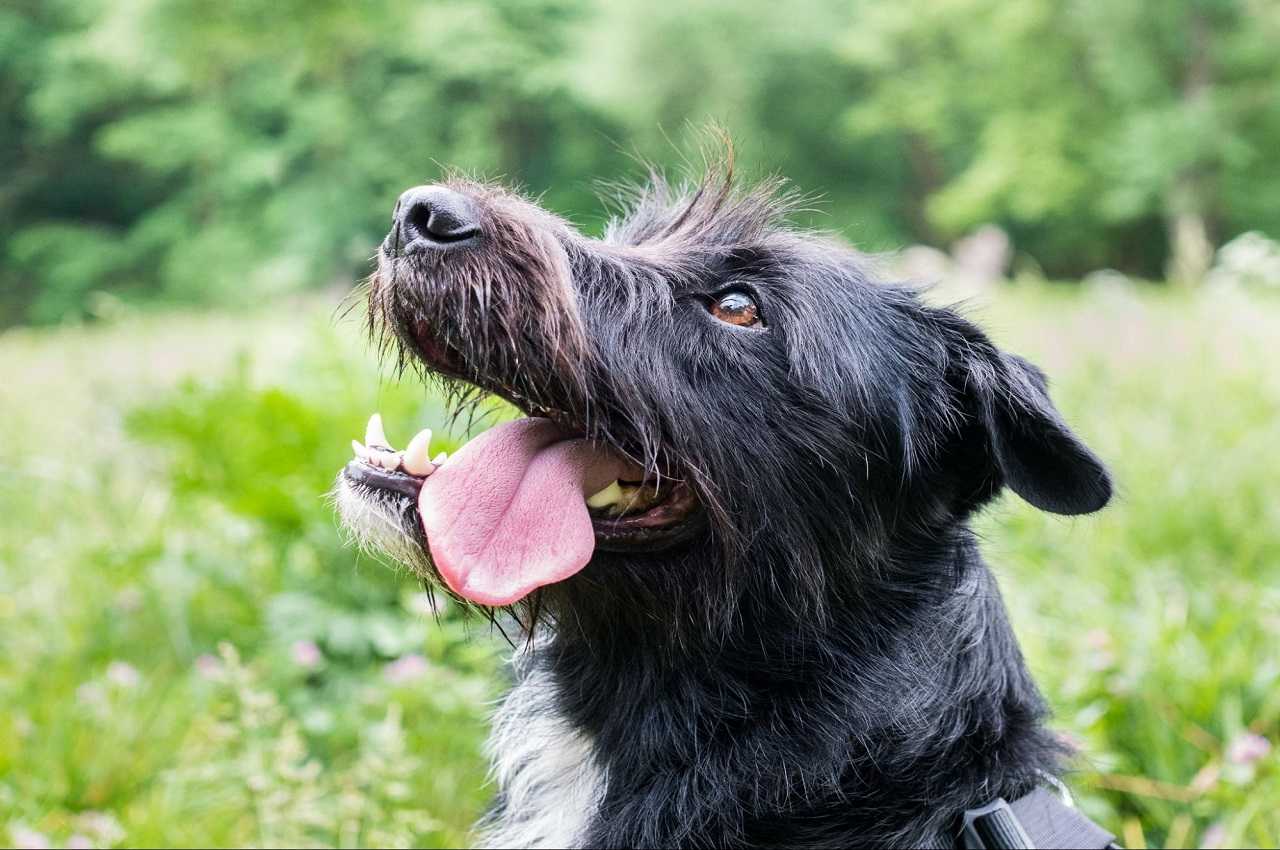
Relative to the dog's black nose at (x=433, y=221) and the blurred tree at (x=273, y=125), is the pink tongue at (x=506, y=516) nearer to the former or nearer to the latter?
the dog's black nose at (x=433, y=221)

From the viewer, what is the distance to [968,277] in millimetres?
8852

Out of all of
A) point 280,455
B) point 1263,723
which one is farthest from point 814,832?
point 280,455

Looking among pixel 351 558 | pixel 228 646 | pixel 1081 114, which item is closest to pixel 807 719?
pixel 228 646

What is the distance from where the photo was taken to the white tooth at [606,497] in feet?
6.79

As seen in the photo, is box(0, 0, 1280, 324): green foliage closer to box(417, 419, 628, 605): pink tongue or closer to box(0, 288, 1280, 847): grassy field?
box(0, 288, 1280, 847): grassy field

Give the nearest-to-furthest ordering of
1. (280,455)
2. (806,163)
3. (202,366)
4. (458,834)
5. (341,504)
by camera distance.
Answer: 1. (341,504)
2. (458,834)
3. (280,455)
4. (202,366)
5. (806,163)

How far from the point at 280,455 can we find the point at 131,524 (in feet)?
2.67

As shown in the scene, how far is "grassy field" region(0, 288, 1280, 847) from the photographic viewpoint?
9.61ft

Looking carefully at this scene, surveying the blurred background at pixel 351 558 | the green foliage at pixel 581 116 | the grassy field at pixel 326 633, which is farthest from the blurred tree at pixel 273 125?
the grassy field at pixel 326 633

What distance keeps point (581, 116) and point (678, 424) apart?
83.8ft

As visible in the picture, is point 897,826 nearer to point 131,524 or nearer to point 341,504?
point 341,504

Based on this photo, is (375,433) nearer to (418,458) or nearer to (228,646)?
(418,458)

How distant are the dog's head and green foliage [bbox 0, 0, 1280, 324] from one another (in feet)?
62.3

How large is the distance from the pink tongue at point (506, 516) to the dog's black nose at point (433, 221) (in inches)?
14.8
